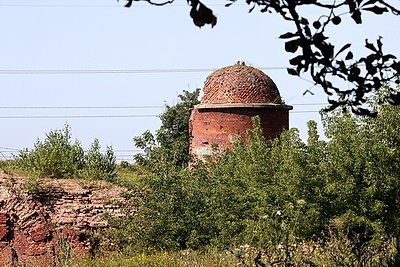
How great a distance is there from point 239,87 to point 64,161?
8.47 meters

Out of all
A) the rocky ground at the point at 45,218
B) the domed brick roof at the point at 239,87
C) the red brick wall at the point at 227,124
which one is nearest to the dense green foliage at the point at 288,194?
the rocky ground at the point at 45,218

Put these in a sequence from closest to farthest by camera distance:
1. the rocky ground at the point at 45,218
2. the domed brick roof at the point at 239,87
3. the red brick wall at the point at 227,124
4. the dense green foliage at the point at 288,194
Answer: the dense green foliage at the point at 288,194, the rocky ground at the point at 45,218, the red brick wall at the point at 227,124, the domed brick roof at the point at 239,87

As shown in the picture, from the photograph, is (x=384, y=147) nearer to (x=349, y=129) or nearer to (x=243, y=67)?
(x=349, y=129)

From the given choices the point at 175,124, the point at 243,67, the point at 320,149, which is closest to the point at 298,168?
the point at 320,149

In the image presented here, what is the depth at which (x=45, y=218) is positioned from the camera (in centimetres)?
1639

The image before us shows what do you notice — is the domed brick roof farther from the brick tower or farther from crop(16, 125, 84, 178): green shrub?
crop(16, 125, 84, 178): green shrub

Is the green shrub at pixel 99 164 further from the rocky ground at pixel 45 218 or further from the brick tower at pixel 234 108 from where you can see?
the brick tower at pixel 234 108

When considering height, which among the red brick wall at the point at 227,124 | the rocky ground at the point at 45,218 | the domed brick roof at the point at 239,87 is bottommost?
the rocky ground at the point at 45,218

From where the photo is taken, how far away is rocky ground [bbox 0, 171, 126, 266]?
52.6ft

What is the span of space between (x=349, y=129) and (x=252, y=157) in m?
2.47

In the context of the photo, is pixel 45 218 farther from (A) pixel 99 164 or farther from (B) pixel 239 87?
(B) pixel 239 87

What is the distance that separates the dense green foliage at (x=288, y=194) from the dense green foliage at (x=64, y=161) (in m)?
2.87

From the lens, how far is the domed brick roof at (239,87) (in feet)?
81.1

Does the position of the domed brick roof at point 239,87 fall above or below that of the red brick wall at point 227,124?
above
